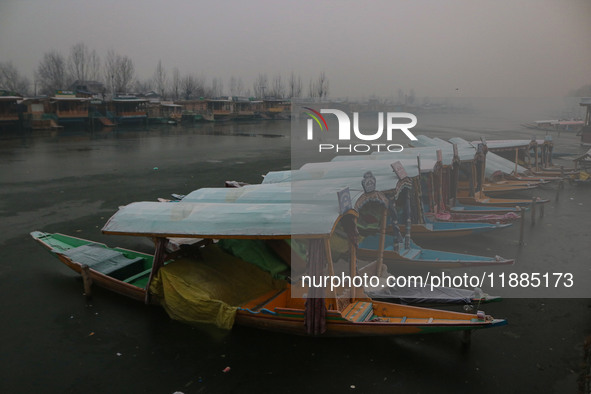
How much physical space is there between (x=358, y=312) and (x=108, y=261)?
4.98m

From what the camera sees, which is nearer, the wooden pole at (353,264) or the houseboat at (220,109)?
the wooden pole at (353,264)

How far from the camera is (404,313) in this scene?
6531mm

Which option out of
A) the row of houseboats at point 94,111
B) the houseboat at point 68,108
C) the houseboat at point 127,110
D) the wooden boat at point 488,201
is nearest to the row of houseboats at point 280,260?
the wooden boat at point 488,201

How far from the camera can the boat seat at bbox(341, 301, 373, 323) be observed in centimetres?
638

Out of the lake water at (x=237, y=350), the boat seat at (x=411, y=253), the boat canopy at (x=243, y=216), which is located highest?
the boat canopy at (x=243, y=216)

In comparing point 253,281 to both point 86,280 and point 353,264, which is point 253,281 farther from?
point 86,280

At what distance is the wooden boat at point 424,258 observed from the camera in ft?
27.4

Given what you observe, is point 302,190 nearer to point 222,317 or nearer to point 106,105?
point 222,317

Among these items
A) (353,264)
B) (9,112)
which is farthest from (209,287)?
(9,112)

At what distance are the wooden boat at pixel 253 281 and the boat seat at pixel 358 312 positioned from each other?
14 mm

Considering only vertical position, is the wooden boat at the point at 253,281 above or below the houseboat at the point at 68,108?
below

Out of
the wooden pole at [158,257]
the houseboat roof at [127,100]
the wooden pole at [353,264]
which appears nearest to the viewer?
the wooden pole at [353,264]

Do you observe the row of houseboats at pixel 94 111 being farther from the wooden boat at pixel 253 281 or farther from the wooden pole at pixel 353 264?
the wooden pole at pixel 353 264

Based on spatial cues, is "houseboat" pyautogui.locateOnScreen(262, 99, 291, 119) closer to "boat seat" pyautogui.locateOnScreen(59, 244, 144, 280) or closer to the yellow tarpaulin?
"boat seat" pyautogui.locateOnScreen(59, 244, 144, 280)
